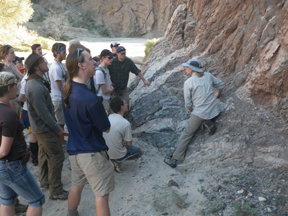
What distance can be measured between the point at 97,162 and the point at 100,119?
0.50 meters

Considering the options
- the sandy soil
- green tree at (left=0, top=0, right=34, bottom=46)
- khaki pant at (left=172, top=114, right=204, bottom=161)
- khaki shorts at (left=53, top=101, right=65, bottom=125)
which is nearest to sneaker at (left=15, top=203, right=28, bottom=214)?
the sandy soil

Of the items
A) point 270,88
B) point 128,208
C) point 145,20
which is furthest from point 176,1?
point 145,20

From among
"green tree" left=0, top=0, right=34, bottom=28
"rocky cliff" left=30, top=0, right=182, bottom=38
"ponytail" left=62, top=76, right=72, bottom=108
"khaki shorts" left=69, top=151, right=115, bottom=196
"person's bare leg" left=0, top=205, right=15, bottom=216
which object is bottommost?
"rocky cliff" left=30, top=0, right=182, bottom=38

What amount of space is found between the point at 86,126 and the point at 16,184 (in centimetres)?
95

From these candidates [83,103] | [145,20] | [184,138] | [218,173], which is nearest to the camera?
[83,103]

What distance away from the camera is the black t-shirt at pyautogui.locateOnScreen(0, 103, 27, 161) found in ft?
9.12

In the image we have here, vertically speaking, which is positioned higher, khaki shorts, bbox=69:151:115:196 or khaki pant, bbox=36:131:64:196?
khaki shorts, bbox=69:151:115:196

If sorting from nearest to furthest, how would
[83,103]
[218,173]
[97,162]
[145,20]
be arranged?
[83,103] < [97,162] < [218,173] < [145,20]

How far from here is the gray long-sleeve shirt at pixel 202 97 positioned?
4.68 metres

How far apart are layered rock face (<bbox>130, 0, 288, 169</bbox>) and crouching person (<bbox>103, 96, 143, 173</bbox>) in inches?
38.3

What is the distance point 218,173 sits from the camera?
427 cm

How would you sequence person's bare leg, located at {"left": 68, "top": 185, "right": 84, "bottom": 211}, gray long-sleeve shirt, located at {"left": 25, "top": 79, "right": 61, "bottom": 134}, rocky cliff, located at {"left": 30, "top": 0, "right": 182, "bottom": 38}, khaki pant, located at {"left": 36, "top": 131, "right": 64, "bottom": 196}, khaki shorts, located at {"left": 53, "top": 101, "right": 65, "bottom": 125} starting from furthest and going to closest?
rocky cliff, located at {"left": 30, "top": 0, "right": 182, "bottom": 38} → khaki shorts, located at {"left": 53, "top": 101, "right": 65, "bottom": 125} → khaki pant, located at {"left": 36, "top": 131, "right": 64, "bottom": 196} → gray long-sleeve shirt, located at {"left": 25, "top": 79, "right": 61, "bottom": 134} → person's bare leg, located at {"left": 68, "top": 185, "right": 84, "bottom": 211}

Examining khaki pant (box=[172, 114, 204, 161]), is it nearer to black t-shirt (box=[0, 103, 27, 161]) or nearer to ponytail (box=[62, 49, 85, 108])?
ponytail (box=[62, 49, 85, 108])

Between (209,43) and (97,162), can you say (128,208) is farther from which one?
(209,43)
